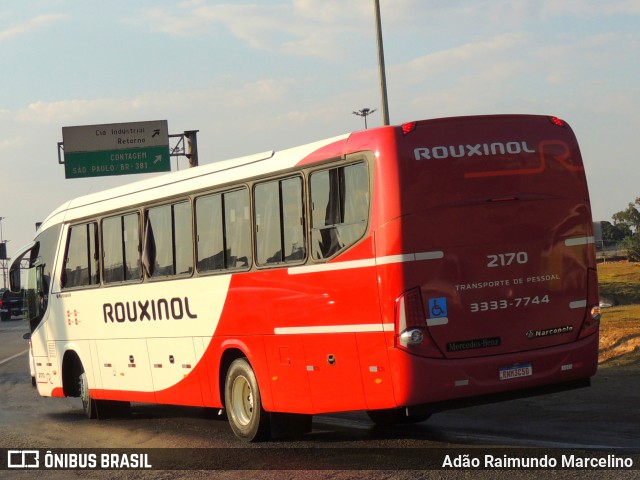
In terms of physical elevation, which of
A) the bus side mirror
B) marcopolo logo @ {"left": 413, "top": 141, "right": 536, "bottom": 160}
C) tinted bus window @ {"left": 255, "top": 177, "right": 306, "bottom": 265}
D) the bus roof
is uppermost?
the bus roof

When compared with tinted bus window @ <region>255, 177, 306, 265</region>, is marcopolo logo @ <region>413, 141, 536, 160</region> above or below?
above

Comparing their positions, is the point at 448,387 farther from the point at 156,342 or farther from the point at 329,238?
the point at 156,342

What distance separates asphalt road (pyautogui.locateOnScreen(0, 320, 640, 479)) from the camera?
31.5 ft

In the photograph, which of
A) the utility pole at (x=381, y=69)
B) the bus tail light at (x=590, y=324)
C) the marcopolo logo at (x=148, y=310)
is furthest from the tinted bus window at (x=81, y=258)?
the utility pole at (x=381, y=69)

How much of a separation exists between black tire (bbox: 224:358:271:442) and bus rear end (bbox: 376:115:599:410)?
2458 millimetres

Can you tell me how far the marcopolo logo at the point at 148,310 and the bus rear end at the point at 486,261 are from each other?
13.1ft

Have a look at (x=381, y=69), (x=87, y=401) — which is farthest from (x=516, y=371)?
(x=381, y=69)

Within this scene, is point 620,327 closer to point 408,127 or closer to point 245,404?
point 245,404

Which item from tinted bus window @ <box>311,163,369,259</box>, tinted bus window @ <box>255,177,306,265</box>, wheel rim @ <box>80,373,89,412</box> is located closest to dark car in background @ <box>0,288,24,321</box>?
wheel rim @ <box>80,373,89,412</box>

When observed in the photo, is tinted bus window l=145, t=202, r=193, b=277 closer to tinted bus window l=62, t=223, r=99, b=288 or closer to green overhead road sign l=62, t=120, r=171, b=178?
tinted bus window l=62, t=223, r=99, b=288

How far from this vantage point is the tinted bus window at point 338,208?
1003cm

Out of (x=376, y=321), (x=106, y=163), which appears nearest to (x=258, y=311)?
(x=376, y=321)

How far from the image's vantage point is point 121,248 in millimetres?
14852

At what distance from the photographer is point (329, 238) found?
34.2 ft
